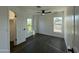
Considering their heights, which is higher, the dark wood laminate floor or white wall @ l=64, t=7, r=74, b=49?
white wall @ l=64, t=7, r=74, b=49

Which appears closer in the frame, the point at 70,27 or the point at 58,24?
the point at 70,27

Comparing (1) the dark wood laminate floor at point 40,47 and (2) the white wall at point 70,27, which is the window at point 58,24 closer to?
(1) the dark wood laminate floor at point 40,47

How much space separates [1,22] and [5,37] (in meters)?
0.61

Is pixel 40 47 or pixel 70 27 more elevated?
pixel 70 27

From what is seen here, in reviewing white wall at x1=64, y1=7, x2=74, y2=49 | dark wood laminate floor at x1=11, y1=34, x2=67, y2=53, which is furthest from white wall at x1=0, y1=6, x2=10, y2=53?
white wall at x1=64, y1=7, x2=74, y2=49

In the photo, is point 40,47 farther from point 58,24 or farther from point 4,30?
point 58,24

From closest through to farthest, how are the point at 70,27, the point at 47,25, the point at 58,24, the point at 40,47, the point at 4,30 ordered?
the point at 70,27 < the point at 4,30 < the point at 40,47 < the point at 58,24 < the point at 47,25

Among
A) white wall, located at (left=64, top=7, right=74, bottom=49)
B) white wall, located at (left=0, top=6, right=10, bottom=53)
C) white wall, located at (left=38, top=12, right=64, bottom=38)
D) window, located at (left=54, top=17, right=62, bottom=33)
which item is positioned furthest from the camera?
white wall, located at (left=38, top=12, right=64, bottom=38)

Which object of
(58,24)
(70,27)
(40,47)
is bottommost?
(40,47)

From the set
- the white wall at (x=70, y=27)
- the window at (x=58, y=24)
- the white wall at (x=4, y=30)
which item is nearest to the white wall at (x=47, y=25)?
the window at (x=58, y=24)

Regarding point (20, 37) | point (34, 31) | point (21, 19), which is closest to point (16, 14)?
point (21, 19)

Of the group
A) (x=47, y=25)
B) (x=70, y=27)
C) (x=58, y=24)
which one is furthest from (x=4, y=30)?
(x=47, y=25)

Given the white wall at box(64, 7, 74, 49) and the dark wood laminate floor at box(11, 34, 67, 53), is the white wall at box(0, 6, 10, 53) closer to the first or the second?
the dark wood laminate floor at box(11, 34, 67, 53)
